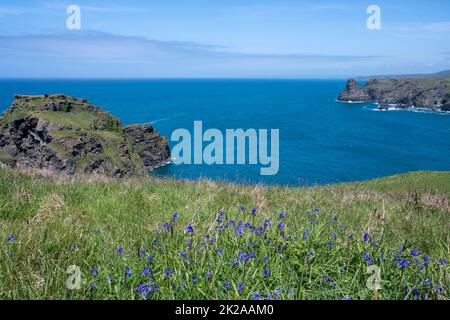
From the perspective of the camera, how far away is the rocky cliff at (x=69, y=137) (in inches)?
3388

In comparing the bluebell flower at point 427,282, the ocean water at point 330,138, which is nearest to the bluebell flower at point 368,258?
the bluebell flower at point 427,282

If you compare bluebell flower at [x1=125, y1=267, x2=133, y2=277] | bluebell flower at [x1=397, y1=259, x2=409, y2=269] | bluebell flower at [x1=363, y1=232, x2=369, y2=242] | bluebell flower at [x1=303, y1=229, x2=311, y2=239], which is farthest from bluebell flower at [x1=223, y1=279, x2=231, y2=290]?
bluebell flower at [x1=363, y1=232, x2=369, y2=242]

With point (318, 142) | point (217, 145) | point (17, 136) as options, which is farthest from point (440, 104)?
point (17, 136)

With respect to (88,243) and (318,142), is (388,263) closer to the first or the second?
(88,243)

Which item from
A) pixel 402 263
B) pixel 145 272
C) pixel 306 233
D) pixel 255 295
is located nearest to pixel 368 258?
pixel 402 263

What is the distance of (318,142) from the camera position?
11712 cm

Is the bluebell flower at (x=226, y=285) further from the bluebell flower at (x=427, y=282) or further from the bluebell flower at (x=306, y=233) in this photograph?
the bluebell flower at (x=427, y=282)

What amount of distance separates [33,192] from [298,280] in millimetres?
5628

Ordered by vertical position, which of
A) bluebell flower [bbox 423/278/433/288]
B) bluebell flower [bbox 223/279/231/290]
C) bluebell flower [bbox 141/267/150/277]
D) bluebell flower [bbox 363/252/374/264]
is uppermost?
bluebell flower [bbox 141/267/150/277]

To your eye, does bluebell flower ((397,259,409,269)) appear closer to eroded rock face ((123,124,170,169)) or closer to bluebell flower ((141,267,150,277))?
bluebell flower ((141,267,150,277))

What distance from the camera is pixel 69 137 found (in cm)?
8844

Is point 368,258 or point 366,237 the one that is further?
point 366,237

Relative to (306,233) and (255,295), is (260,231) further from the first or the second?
(255,295)

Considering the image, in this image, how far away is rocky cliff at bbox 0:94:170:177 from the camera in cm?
8606
